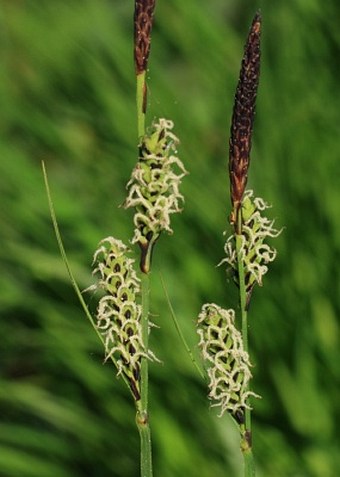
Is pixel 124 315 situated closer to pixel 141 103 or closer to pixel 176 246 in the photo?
pixel 141 103

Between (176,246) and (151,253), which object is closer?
(151,253)

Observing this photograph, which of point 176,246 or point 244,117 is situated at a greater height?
point 176,246

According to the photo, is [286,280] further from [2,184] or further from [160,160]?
[160,160]

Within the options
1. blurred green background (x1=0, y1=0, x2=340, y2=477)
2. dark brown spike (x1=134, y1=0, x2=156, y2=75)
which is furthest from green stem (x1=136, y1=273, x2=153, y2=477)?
blurred green background (x1=0, y1=0, x2=340, y2=477)

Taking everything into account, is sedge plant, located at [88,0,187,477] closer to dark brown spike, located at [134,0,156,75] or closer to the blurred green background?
dark brown spike, located at [134,0,156,75]

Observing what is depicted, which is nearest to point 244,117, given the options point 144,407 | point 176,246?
point 144,407

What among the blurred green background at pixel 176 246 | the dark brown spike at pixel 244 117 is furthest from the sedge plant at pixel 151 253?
the blurred green background at pixel 176 246

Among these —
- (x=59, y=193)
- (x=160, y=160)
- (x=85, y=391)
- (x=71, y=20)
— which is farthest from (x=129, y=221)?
(x=160, y=160)

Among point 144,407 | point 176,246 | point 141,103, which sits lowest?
point 144,407
